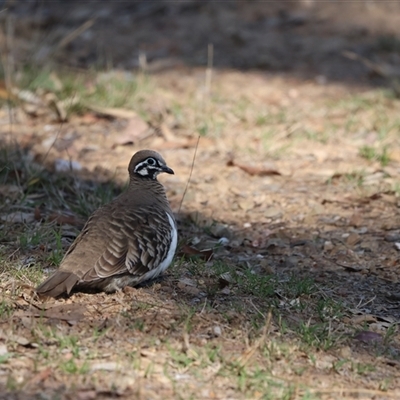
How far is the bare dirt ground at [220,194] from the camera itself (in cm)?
425

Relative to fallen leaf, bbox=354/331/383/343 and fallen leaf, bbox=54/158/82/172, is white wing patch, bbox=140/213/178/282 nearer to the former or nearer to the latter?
fallen leaf, bbox=354/331/383/343

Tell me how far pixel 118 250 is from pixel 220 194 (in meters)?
2.44

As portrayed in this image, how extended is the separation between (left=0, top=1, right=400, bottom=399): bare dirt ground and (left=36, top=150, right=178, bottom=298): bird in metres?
A: 0.13

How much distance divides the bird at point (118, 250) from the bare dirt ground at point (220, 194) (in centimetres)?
13

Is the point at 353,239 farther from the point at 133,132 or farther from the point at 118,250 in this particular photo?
the point at 133,132

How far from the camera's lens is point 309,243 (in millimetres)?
6363

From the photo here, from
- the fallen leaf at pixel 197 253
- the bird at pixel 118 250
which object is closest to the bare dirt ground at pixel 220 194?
the fallen leaf at pixel 197 253

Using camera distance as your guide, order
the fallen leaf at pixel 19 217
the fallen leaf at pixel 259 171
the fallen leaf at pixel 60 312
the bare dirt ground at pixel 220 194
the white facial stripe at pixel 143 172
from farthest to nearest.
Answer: the fallen leaf at pixel 259 171, the fallen leaf at pixel 19 217, the white facial stripe at pixel 143 172, the fallen leaf at pixel 60 312, the bare dirt ground at pixel 220 194

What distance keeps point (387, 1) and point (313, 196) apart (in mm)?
6863

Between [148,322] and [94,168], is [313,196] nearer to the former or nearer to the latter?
[94,168]

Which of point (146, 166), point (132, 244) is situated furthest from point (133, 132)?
point (132, 244)

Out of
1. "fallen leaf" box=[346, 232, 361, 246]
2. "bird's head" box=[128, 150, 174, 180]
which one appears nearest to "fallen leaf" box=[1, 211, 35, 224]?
"bird's head" box=[128, 150, 174, 180]

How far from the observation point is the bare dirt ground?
425 cm

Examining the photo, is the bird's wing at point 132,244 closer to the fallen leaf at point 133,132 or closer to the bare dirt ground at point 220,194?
the bare dirt ground at point 220,194
